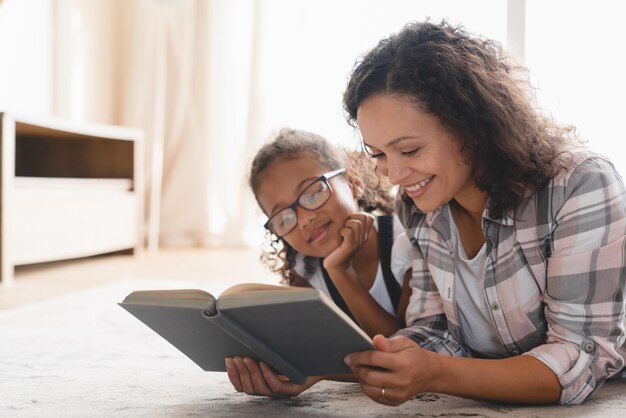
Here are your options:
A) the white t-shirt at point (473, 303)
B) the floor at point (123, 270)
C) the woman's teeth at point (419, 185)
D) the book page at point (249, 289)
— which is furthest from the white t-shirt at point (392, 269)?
the floor at point (123, 270)

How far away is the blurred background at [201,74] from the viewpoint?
3727 millimetres

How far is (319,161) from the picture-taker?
1578mm

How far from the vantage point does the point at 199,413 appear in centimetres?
115

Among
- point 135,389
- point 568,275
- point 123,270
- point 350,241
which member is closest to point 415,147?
point 568,275

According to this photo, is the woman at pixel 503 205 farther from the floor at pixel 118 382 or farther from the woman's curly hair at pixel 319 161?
the woman's curly hair at pixel 319 161

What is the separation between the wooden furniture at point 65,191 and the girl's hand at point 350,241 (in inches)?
63.2

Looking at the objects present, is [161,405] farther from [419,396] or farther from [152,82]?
[152,82]

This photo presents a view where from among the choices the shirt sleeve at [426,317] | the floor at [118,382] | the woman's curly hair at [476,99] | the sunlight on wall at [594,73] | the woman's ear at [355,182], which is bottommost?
the floor at [118,382]

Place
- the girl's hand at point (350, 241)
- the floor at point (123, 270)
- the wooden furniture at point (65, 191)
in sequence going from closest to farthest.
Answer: the girl's hand at point (350, 241) < the floor at point (123, 270) < the wooden furniture at point (65, 191)

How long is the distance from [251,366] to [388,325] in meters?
0.45

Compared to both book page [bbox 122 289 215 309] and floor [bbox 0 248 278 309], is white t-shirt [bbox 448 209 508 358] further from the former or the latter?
floor [bbox 0 248 278 309]

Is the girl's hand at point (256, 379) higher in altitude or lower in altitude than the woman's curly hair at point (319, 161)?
lower

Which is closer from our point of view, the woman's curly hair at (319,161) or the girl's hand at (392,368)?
the girl's hand at (392,368)

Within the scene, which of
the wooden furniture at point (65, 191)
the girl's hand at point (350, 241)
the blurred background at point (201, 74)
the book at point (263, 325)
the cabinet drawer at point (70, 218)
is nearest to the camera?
the book at point (263, 325)
